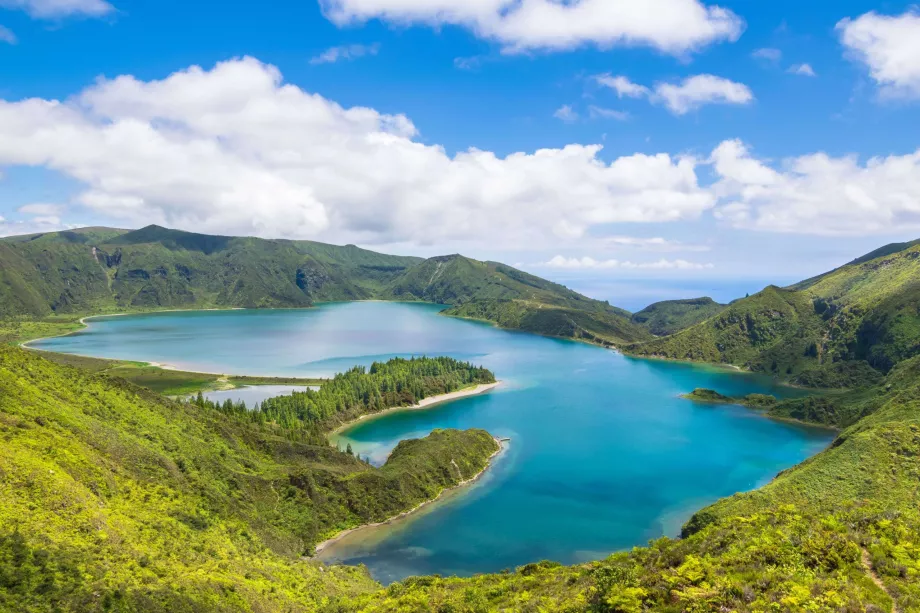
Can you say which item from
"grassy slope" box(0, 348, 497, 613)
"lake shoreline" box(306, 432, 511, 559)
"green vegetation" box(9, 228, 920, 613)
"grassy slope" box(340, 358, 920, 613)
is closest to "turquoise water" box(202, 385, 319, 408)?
"green vegetation" box(9, 228, 920, 613)

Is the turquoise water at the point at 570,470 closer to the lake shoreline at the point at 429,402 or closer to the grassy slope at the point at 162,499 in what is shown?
the lake shoreline at the point at 429,402

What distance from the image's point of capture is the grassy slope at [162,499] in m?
33.0

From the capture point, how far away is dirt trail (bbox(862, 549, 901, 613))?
68.8ft

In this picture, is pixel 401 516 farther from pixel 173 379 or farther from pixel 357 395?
pixel 173 379

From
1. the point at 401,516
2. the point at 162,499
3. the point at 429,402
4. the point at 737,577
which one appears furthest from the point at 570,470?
the point at 737,577

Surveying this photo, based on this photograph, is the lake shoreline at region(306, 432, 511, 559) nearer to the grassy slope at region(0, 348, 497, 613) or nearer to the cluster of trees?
the grassy slope at region(0, 348, 497, 613)

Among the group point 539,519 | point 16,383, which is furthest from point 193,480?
point 539,519

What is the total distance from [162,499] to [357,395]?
9055 centimetres

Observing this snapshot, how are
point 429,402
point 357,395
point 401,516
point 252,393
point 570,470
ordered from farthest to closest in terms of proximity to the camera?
point 429,402
point 252,393
point 357,395
point 570,470
point 401,516

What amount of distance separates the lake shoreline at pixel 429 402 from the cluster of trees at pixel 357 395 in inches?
54.0

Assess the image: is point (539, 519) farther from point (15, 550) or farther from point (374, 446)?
point (15, 550)

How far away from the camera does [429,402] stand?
15588cm

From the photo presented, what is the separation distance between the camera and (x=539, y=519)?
78.5 meters

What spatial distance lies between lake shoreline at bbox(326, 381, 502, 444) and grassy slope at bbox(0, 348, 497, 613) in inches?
1368
